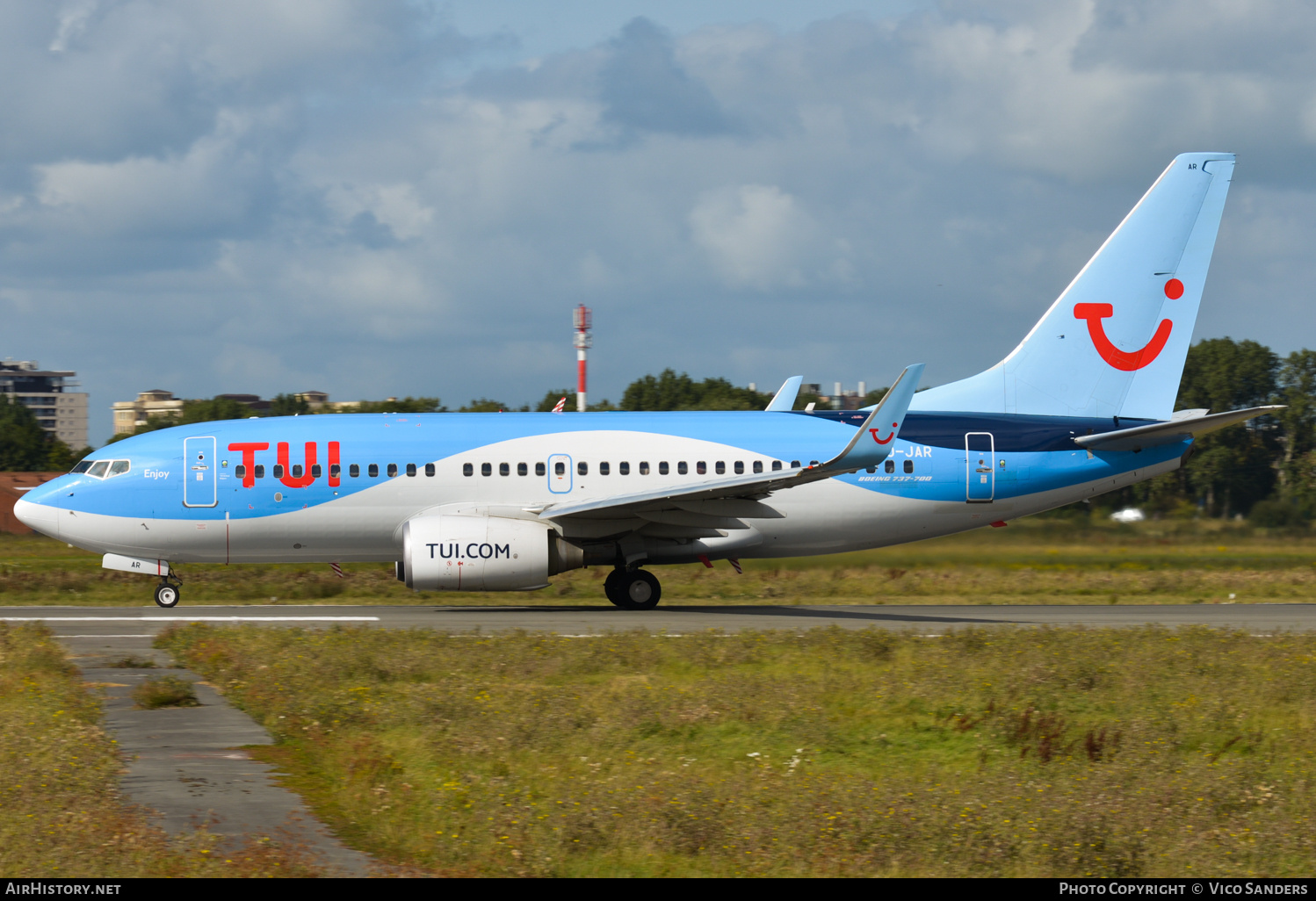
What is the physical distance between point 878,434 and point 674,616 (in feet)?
16.3

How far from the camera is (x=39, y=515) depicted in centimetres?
2252

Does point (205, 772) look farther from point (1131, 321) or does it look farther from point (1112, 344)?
point (1131, 321)

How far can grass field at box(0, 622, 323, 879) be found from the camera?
6.62 metres

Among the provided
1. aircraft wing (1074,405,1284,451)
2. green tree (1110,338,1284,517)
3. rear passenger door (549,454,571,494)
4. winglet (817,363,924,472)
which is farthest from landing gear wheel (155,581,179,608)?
green tree (1110,338,1284,517)

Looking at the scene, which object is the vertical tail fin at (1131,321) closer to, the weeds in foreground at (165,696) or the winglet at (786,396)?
the winglet at (786,396)

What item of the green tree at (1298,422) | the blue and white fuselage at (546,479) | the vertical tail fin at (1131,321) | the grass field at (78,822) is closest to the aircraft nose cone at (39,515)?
the blue and white fuselage at (546,479)

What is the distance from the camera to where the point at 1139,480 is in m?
24.4

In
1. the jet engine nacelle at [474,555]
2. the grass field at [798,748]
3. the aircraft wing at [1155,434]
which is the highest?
the aircraft wing at [1155,434]

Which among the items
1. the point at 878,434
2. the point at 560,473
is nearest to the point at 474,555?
the point at 560,473

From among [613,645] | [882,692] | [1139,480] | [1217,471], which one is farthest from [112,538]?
[1217,471]

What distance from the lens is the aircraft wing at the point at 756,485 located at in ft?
65.6

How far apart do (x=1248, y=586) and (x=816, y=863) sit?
24966 millimetres

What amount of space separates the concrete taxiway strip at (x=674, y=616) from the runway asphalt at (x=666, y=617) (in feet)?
0.05
